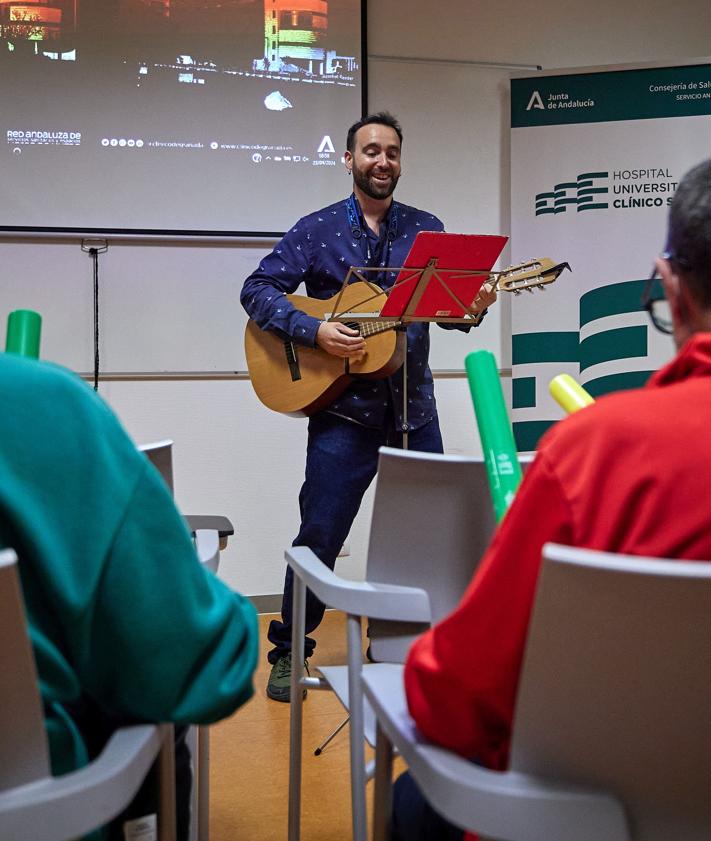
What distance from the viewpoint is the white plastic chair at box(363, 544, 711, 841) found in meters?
0.72

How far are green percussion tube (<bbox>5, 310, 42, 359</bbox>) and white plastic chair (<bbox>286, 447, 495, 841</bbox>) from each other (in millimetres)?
571

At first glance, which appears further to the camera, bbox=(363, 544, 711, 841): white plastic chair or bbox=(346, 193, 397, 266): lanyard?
bbox=(346, 193, 397, 266): lanyard

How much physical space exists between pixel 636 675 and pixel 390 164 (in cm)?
245

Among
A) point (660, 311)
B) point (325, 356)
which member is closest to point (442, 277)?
point (325, 356)

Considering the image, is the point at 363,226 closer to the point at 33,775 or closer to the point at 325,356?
the point at 325,356

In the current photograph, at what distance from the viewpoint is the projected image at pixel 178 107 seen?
3641 millimetres

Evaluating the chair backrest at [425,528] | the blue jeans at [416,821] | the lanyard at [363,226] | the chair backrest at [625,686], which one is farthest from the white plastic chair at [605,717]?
the lanyard at [363,226]

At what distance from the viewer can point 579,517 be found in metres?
0.81

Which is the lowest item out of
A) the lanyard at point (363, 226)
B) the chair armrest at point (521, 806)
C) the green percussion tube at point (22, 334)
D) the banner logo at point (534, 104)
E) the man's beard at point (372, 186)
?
the chair armrest at point (521, 806)

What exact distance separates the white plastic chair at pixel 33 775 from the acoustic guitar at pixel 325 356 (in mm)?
1980

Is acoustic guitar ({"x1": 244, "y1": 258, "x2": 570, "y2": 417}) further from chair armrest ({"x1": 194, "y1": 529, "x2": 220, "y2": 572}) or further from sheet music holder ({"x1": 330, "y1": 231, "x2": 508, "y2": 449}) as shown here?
chair armrest ({"x1": 194, "y1": 529, "x2": 220, "y2": 572})

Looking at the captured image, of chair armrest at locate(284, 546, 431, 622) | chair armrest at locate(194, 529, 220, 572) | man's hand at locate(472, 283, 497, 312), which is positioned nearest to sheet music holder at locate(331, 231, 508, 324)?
man's hand at locate(472, 283, 497, 312)

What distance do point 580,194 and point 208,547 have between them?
2926 millimetres

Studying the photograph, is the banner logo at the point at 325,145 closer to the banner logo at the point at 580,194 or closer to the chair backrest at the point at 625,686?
the banner logo at the point at 580,194
